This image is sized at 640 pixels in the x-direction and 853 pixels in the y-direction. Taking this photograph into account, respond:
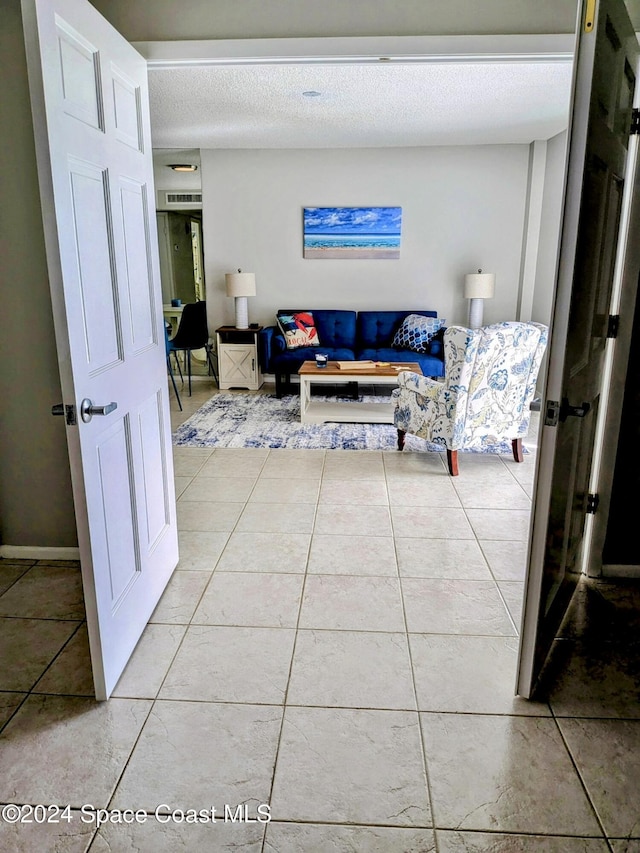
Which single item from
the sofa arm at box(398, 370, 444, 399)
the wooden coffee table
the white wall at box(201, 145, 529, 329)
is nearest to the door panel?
the sofa arm at box(398, 370, 444, 399)

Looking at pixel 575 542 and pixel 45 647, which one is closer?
pixel 45 647

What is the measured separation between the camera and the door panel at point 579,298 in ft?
4.92

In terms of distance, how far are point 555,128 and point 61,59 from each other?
527cm

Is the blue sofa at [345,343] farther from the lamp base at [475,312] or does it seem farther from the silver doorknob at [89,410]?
the silver doorknob at [89,410]

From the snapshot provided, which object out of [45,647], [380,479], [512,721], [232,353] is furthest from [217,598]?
[232,353]

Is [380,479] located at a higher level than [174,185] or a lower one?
lower

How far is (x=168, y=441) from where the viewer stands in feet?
8.27

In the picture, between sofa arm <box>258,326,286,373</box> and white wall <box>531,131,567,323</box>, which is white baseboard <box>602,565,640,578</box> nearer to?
white wall <box>531,131,567,323</box>

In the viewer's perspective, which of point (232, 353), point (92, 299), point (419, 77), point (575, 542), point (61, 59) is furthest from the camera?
point (232, 353)

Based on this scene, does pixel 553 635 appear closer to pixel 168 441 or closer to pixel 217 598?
pixel 217 598

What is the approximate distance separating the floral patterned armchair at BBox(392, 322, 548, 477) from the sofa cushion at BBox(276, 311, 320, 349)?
2354 millimetres

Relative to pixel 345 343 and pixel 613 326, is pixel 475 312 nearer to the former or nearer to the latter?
pixel 345 343

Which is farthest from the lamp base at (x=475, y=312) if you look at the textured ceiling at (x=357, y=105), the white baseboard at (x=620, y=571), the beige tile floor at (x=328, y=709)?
the white baseboard at (x=620, y=571)

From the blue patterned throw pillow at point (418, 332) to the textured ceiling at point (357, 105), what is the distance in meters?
1.80
